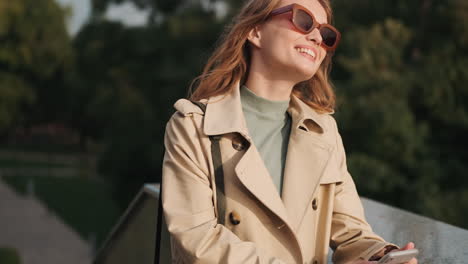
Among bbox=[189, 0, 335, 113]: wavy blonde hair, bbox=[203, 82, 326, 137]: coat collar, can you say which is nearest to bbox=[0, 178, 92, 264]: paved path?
bbox=[189, 0, 335, 113]: wavy blonde hair

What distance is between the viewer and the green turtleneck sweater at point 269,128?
74.4 inches

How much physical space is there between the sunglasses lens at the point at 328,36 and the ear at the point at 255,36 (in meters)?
0.21

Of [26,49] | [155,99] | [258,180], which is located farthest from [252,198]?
[26,49]

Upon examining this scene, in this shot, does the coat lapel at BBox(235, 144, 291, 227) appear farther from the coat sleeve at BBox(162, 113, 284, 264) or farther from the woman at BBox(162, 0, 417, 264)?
the coat sleeve at BBox(162, 113, 284, 264)

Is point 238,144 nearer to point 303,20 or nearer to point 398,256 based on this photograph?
point 303,20

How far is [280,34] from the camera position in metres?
1.91

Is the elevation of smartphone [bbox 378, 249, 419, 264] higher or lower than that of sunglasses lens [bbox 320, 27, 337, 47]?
lower

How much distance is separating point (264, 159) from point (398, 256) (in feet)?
1.69

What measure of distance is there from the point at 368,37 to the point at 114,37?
12.9m

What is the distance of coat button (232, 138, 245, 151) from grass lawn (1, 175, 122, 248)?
15588 millimetres

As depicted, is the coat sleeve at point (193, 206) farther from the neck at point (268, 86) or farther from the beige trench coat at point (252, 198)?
the neck at point (268, 86)

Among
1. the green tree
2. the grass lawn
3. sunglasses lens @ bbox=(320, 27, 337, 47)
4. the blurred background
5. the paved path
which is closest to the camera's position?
sunglasses lens @ bbox=(320, 27, 337, 47)

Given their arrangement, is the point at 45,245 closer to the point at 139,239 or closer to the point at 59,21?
the point at 59,21

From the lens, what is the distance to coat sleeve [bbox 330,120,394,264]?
6.20 feet
